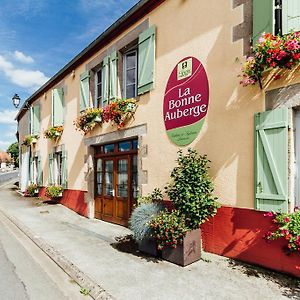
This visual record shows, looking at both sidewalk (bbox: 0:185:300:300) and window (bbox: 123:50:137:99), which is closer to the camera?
sidewalk (bbox: 0:185:300:300)

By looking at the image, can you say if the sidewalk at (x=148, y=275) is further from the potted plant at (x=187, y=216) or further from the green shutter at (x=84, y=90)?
the green shutter at (x=84, y=90)

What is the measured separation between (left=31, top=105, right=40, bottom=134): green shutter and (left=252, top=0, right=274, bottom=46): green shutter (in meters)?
13.1

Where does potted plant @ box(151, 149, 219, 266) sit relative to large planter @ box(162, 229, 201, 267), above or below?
above

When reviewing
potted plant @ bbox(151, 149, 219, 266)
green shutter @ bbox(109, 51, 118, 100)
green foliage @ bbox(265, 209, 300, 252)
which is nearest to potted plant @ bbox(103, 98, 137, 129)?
green shutter @ bbox(109, 51, 118, 100)

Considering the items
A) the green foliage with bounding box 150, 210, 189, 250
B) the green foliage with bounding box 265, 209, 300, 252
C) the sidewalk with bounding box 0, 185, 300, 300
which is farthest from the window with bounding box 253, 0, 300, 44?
the sidewalk with bounding box 0, 185, 300, 300

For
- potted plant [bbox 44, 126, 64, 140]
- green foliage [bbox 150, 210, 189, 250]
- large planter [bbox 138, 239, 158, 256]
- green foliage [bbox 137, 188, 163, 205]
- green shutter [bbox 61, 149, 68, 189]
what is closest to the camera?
green foliage [bbox 150, 210, 189, 250]

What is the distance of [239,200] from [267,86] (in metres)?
1.94

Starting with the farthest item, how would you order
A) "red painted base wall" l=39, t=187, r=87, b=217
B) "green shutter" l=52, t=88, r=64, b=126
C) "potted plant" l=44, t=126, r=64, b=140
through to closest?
"green shutter" l=52, t=88, r=64, b=126, "potted plant" l=44, t=126, r=64, b=140, "red painted base wall" l=39, t=187, r=87, b=217

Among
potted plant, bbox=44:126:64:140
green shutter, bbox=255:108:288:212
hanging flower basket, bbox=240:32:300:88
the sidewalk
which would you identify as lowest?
the sidewalk

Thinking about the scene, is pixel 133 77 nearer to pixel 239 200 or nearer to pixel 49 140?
pixel 239 200

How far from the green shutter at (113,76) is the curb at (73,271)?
4288mm

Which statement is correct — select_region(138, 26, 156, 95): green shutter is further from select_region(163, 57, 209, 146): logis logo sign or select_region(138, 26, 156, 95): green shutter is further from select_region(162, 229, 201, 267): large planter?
select_region(162, 229, 201, 267): large planter

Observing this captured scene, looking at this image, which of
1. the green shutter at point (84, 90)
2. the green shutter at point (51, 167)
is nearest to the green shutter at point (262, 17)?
the green shutter at point (84, 90)

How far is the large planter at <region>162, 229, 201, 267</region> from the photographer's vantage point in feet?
15.9
